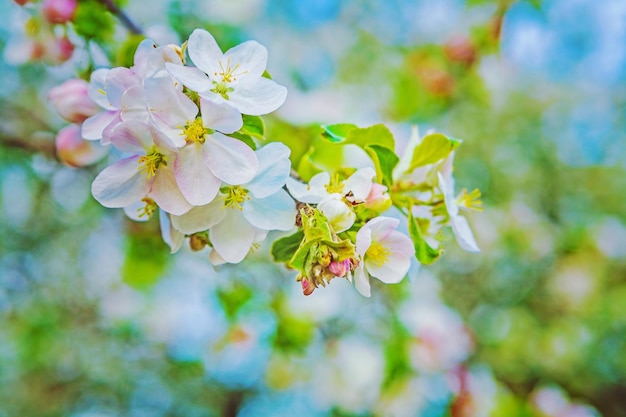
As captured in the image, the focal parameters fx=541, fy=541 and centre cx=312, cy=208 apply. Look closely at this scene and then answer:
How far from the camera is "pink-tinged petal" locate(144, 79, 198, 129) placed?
1.39ft

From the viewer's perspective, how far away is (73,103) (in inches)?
24.4

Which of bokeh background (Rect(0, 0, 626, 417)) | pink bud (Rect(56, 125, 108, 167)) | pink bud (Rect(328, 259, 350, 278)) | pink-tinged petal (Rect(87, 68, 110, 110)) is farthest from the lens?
bokeh background (Rect(0, 0, 626, 417))

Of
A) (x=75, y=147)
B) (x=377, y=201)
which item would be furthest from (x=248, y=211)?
(x=75, y=147)

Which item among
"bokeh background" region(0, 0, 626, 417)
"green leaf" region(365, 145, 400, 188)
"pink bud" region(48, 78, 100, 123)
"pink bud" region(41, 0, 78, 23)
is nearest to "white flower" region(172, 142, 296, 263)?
"green leaf" region(365, 145, 400, 188)

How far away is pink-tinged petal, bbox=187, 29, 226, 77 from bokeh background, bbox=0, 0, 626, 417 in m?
0.66

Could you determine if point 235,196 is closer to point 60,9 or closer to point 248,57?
point 248,57

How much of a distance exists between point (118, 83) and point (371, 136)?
25 cm

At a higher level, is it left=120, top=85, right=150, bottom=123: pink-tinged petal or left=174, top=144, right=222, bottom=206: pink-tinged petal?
left=120, top=85, right=150, bottom=123: pink-tinged petal

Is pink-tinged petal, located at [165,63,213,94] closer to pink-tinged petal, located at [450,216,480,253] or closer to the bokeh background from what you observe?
pink-tinged petal, located at [450,216,480,253]

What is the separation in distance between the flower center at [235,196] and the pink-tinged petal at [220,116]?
6cm

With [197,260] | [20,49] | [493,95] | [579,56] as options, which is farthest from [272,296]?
[579,56]

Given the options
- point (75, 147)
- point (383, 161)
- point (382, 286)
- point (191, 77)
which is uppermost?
point (191, 77)

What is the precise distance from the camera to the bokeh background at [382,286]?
135 centimetres

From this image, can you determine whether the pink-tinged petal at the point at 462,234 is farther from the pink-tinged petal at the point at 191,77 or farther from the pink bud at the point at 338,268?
the pink-tinged petal at the point at 191,77
